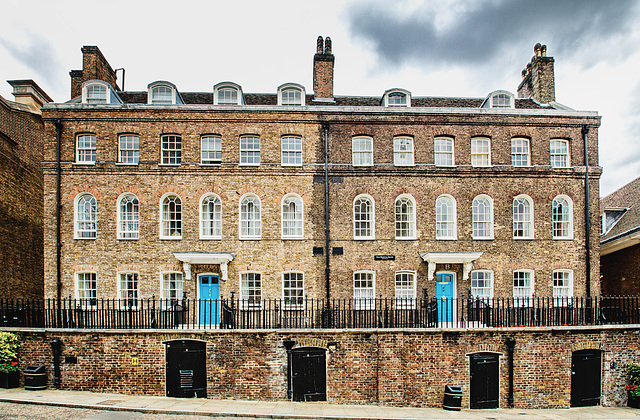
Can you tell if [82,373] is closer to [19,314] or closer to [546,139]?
[19,314]

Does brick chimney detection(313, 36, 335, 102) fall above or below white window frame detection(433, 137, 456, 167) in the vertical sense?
above

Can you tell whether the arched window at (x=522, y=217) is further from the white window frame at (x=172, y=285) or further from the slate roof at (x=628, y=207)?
the white window frame at (x=172, y=285)

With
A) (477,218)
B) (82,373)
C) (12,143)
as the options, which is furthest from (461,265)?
(12,143)

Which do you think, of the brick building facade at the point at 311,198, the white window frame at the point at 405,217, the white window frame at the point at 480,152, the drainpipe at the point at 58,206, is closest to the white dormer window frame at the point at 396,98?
the brick building facade at the point at 311,198

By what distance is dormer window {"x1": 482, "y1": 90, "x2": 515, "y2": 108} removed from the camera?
19406 mm

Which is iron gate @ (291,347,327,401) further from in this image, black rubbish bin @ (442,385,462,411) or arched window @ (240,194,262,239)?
arched window @ (240,194,262,239)

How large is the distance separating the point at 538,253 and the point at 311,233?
10382 millimetres

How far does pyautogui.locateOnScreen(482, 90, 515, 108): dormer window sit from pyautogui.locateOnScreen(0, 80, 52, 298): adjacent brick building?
22.8m

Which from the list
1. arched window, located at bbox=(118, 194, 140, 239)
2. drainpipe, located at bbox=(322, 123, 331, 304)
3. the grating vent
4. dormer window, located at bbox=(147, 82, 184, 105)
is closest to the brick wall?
arched window, located at bbox=(118, 194, 140, 239)

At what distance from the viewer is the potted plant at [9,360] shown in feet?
41.1

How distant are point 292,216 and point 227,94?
256 inches

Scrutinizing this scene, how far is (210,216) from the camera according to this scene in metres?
18.0

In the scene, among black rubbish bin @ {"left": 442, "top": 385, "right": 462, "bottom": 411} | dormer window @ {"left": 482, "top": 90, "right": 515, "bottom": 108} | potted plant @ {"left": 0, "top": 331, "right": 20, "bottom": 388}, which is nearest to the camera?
potted plant @ {"left": 0, "top": 331, "right": 20, "bottom": 388}

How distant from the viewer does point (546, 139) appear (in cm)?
1877
